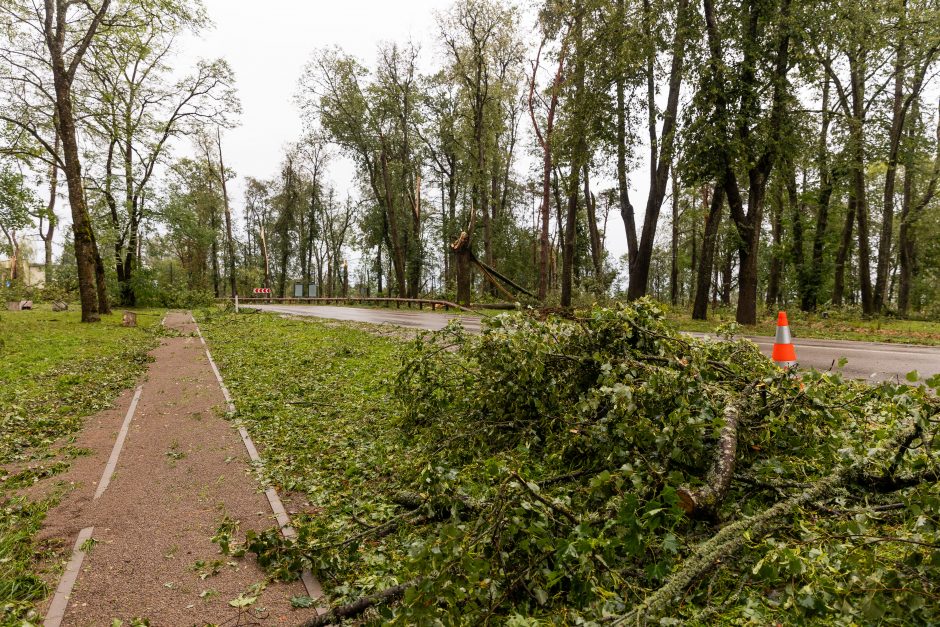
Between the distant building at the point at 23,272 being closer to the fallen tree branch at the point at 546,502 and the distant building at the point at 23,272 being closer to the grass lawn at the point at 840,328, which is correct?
the grass lawn at the point at 840,328

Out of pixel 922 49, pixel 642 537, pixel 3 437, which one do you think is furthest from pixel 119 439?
pixel 922 49

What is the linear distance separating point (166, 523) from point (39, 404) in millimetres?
5023

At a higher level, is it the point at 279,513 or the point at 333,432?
the point at 333,432

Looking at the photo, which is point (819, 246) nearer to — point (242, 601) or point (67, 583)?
point (242, 601)

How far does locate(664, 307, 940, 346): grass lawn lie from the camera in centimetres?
1076

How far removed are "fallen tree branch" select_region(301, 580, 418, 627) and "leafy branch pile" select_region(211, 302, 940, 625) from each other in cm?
1

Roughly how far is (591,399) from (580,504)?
0.83m

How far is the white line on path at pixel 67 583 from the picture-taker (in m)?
2.56

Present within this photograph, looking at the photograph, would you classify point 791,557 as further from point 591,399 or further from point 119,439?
point 119,439

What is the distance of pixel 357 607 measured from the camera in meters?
2.33

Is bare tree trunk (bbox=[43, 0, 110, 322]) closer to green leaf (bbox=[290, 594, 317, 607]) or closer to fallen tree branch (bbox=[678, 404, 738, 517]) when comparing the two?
green leaf (bbox=[290, 594, 317, 607])

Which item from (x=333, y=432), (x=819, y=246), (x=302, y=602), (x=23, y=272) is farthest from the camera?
(x=23, y=272)

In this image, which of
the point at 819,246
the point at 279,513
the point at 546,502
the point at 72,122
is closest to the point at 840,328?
the point at 819,246

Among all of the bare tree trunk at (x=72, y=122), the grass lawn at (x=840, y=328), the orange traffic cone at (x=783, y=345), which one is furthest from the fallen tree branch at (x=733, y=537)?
the bare tree trunk at (x=72, y=122)
